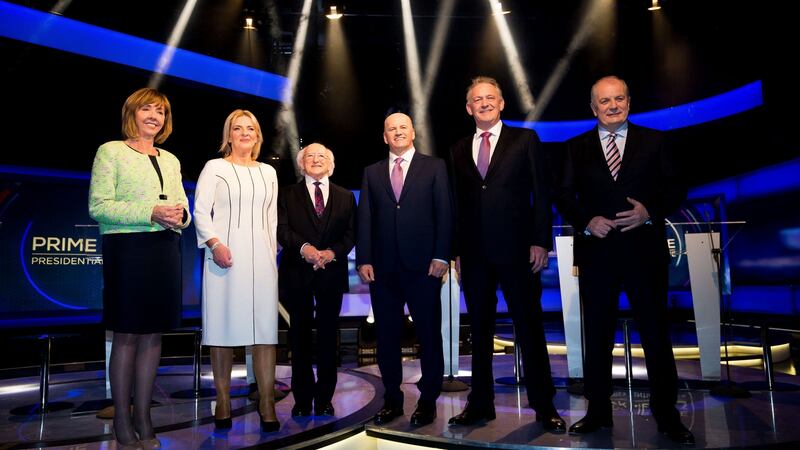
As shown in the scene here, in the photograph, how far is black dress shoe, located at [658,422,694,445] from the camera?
2.60 m

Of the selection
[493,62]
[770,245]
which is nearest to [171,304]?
[493,62]

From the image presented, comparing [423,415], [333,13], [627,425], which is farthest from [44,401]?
[333,13]

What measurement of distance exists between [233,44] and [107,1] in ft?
5.84

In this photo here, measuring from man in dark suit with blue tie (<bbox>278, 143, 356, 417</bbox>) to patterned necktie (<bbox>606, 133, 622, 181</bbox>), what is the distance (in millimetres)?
1525

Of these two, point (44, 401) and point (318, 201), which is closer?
point (318, 201)

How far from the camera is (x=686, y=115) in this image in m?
9.79

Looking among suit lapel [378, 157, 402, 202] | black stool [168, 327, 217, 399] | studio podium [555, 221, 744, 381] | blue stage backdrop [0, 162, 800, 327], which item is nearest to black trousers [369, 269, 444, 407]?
suit lapel [378, 157, 402, 202]

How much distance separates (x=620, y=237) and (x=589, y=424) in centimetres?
93

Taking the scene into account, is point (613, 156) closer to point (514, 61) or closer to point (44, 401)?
point (44, 401)

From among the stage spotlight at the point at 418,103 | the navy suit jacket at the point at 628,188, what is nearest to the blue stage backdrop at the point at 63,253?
the navy suit jacket at the point at 628,188

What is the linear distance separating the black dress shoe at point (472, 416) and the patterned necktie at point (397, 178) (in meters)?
1.21

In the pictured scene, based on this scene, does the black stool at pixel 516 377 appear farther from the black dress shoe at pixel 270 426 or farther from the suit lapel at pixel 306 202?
the black dress shoe at pixel 270 426

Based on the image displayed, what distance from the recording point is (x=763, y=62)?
707 cm

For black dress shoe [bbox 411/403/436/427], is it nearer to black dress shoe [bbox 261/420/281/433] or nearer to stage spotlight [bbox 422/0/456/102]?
black dress shoe [bbox 261/420/281/433]
